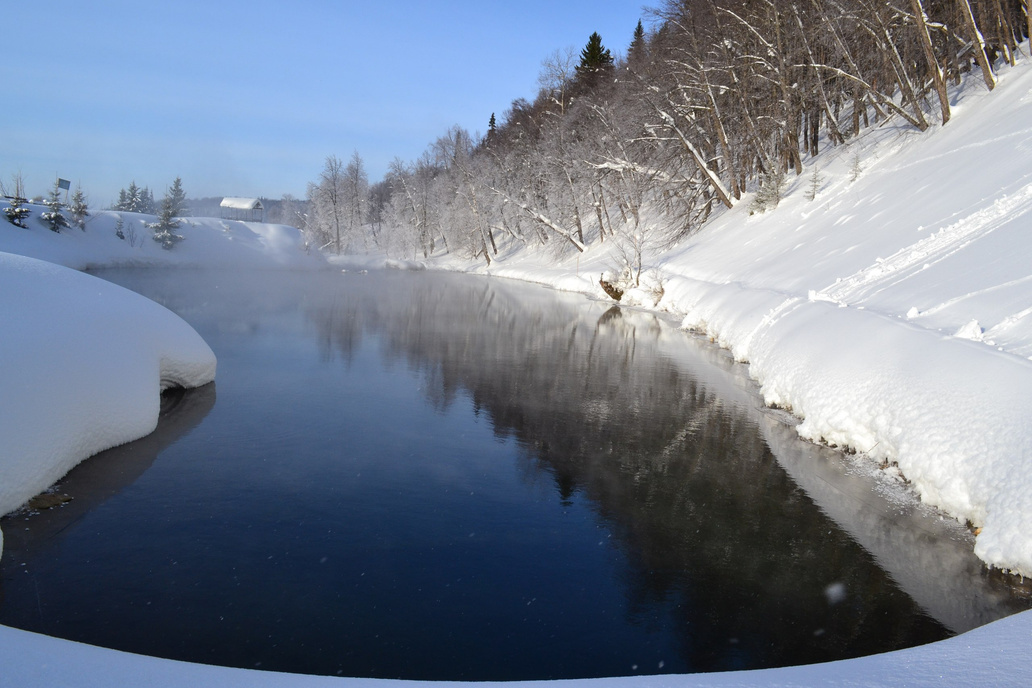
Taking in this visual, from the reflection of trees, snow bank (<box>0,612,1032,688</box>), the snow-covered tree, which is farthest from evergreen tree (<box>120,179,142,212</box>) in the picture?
snow bank (<box>0,612,1032,688</box>)

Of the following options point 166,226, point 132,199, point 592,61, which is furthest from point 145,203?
point 592,61

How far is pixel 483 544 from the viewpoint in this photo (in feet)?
22.6

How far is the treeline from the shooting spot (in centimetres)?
2262

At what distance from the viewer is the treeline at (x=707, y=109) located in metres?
22.6

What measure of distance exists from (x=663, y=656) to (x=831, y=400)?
6.04 metres

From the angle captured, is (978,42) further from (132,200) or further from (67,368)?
(132,200)

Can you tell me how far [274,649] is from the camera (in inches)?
200

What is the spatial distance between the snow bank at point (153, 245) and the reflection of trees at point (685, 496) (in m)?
30.1

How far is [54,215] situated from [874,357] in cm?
4661

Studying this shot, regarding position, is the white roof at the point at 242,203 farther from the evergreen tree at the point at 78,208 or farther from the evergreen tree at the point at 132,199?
the evergreen tree at the point at 78,208

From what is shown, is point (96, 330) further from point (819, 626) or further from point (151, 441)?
point (819, 626)

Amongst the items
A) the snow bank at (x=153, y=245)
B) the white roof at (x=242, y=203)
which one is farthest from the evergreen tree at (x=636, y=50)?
the white roof at (x=242, y=203)

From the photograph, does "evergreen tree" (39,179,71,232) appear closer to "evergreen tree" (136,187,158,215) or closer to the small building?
"evergreen tree" (136,187,158,215)

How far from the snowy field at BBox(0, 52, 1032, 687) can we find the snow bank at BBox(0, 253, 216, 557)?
0.09ft
